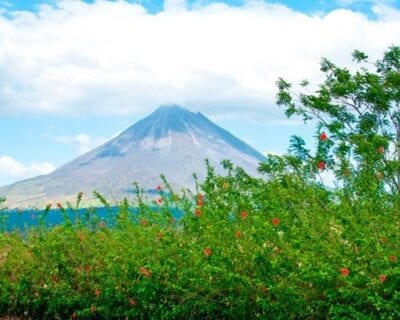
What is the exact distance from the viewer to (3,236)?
11.7m

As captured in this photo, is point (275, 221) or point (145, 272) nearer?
point (275, 221)

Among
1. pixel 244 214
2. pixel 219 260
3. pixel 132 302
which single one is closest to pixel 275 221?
pixel 244 214

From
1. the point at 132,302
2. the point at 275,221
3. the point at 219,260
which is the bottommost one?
the point at 132,302

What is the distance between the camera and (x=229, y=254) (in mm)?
7762

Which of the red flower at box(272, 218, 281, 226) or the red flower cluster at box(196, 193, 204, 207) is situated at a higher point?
the red flower cluster at box(196, 193, 204, 207)

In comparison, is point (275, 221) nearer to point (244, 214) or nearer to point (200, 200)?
point (244, 214)

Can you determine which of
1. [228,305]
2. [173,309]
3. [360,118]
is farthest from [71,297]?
[360,118]

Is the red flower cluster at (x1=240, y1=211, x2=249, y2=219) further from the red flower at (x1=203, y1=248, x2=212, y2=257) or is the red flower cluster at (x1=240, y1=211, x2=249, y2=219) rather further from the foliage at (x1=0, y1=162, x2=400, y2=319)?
the red flower at (x1=203, y1=248, x2=212, y2=257)

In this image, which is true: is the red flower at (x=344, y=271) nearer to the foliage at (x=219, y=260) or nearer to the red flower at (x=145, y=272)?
the foliage at (x=219, y=260)

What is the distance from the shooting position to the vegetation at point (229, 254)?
22.8 ft

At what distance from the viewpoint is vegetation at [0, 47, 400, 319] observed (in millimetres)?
6949

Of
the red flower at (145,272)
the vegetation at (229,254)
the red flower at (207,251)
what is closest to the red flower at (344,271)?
the vegetation at (229,254)

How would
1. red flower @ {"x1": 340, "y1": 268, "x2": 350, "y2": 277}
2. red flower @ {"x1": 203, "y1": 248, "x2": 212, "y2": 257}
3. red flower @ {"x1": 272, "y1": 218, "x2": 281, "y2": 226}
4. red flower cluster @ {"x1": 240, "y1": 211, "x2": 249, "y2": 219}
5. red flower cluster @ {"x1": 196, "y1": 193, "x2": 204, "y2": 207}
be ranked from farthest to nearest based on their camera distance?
1. red flower cluster @ {"x1": 196, "y1": 193, "x2": 204, "y2": 207}
2. red flower cluster @ {"x1": 240, "y1": 211, "x2": 249, "y2": 219}
3. red flower @ {"x1": 203, "y1": 248, "x2": 212, "y2": 257}
4. red flower @ {"x1": 272, "y1": 218, "x2": 281, "y2": 226}
5. red flower @ {"x1": 340, "y1": 268, "x2": 350, "y2": 277}

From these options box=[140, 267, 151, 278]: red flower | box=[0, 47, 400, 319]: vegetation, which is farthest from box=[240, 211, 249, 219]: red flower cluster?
box=[140, 267, 151, 278]: red flower
